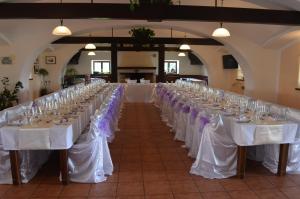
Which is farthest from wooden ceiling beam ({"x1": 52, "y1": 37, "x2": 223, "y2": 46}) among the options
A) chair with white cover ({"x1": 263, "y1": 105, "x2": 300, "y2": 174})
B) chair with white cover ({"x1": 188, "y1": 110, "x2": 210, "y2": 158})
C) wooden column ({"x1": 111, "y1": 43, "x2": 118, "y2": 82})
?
chair with white cover ({"x1": 263, "y1": 105, "x2": 300, "y2": 174})

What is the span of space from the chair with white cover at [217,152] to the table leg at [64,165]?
79.9 inches

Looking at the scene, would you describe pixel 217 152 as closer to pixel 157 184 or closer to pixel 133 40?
pixel 157 184

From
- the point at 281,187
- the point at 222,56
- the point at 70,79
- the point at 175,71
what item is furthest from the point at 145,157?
the point at 175,71

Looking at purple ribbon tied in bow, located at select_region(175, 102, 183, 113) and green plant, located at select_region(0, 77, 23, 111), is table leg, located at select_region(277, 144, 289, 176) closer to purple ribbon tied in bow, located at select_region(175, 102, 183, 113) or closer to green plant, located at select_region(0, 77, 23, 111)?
purple ribbon tied in bow, located at select_region(175, 102, 183, 113)

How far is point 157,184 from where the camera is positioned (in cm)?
413

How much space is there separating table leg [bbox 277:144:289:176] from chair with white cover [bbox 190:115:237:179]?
2.27ft

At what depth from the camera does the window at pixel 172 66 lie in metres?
22.2

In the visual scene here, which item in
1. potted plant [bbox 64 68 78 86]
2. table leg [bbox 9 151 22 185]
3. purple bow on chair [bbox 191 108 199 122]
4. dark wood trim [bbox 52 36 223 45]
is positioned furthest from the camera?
potted plant [bbox 64 68 78 86]

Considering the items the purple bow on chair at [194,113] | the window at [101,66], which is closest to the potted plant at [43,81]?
the window at [101,66]

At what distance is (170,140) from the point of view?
21.0 ft

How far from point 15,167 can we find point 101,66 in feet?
60.8

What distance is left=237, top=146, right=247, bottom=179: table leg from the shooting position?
4234 millimetres

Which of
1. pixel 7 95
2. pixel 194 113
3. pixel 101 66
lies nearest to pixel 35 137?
pixel 194 113

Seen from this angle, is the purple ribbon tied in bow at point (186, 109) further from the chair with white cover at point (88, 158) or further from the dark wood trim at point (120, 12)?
the chair with white cover at point (88, 158)
